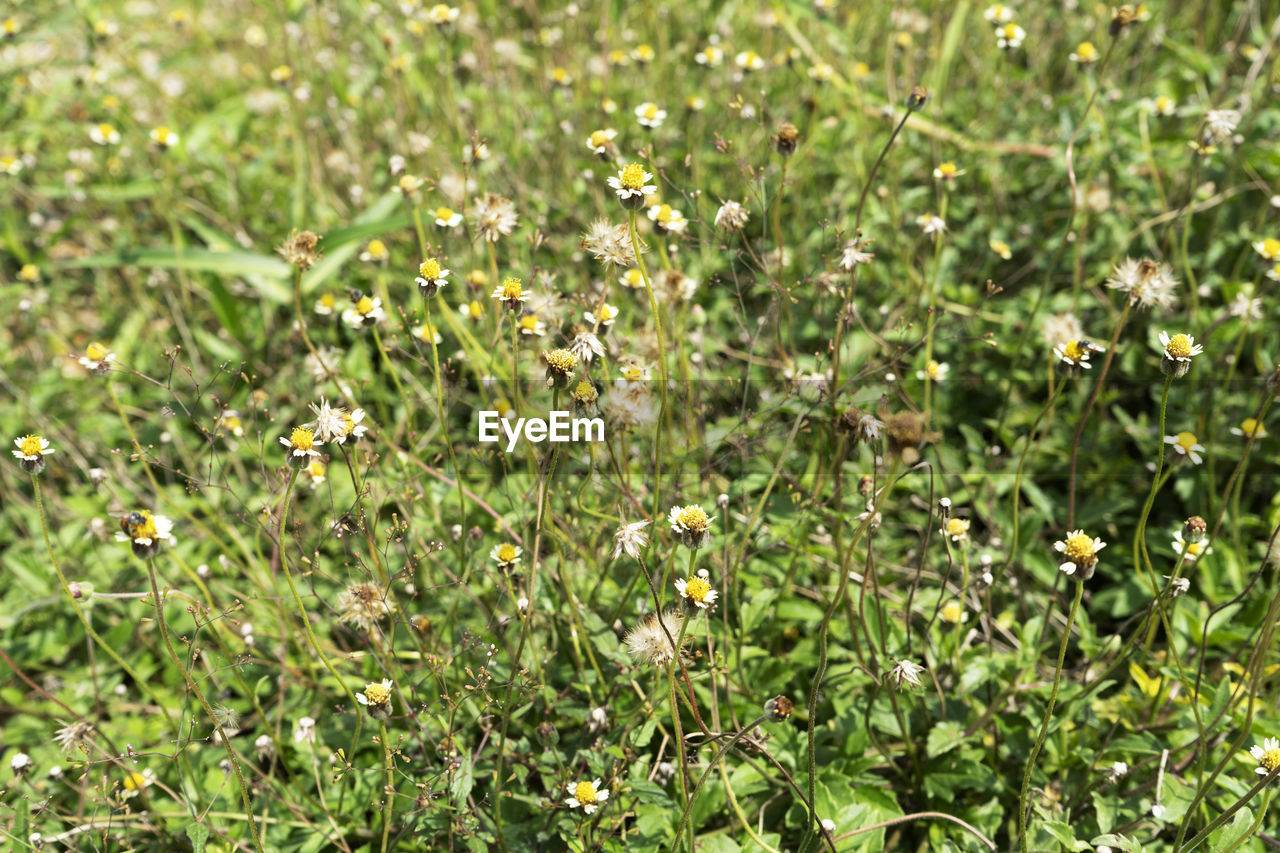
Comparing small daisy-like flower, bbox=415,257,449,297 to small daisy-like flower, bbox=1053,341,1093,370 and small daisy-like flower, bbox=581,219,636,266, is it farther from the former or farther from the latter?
small daisy-like flower, bbox=1053,341,1093,370

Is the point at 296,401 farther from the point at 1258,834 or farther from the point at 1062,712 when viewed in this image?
the point at 1258,834

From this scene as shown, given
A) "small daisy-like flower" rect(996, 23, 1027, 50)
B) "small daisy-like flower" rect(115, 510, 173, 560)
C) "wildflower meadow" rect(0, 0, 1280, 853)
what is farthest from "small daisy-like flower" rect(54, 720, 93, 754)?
"small daisy-like flower" rect(996, 23, 1027, 50)

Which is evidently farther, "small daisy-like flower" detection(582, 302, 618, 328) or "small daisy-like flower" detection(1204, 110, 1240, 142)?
"small daisy-like flower" detection(1204, 110, 1240, 142)

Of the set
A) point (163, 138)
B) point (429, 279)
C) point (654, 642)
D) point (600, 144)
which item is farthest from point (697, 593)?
point (163, 138)

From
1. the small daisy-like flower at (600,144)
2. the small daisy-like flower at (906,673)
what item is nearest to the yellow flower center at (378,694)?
the small daisy-like flower at (906,673)

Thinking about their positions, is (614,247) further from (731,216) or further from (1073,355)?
(1073,355)

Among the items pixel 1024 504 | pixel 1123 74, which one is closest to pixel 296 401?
pixel 1024 504
